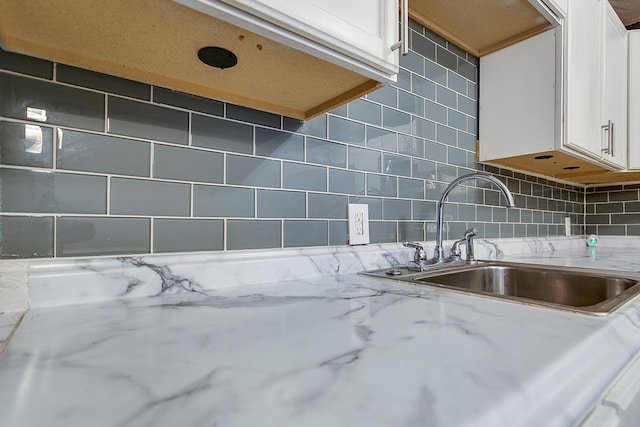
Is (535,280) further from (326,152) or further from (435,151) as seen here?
(326,152)

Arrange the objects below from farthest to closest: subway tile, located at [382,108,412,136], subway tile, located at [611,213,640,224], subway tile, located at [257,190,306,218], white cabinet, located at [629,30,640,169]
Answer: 1. subway tile, located at [611,213,640,224]
2. white cabinet, located at [629,30,640,169]
3. subway tile, located at [382,108,412,136]
4. subway tile, located at [257,190,306,218]

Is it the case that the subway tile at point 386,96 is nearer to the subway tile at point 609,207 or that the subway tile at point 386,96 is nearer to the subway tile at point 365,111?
the subway tile at point 365,111

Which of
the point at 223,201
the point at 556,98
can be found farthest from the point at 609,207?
the point at 223,201

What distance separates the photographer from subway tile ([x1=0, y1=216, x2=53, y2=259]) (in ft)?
1.81

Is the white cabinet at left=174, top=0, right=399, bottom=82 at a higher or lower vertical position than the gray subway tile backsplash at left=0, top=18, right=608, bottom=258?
higher

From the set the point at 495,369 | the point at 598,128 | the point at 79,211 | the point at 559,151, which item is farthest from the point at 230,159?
the point at 598,128

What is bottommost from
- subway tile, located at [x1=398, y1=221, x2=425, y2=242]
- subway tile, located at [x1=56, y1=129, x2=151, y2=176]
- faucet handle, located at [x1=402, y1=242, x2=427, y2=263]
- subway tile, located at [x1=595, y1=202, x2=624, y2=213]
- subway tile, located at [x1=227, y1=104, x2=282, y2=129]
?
faucet handle, located at [x1=402, y1=242, x2=427, y2=263]

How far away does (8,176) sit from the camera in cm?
56

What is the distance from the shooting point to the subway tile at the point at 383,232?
3.55 ft

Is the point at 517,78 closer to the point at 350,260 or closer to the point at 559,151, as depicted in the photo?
the point at 559,151

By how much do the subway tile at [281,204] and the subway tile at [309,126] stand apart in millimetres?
165

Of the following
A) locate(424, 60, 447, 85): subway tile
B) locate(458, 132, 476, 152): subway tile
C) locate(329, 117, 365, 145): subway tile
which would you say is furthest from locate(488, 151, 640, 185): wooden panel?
locate(329, 117, 365, 145): subway tile

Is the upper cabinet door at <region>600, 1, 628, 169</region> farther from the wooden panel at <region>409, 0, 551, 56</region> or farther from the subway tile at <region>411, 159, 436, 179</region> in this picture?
the subway tile at <region>411, 159, 436, 179</region>

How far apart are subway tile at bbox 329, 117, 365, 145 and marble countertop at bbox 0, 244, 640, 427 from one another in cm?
56
